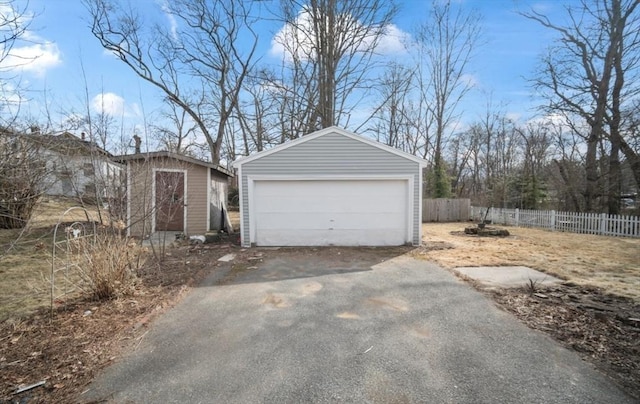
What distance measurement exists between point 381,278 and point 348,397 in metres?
3.44

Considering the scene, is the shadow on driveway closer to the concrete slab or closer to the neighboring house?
the concrete slab

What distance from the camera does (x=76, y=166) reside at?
5434mm

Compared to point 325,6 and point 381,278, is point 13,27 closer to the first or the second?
point 381,278

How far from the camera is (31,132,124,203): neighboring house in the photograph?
4.05 metres

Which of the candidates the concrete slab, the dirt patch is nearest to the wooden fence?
the dirt patch

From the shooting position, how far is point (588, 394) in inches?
93.4

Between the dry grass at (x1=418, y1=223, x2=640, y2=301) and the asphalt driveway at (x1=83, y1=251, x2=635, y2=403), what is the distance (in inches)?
97.7

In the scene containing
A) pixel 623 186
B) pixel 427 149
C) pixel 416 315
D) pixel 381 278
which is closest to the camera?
pixel 416 315

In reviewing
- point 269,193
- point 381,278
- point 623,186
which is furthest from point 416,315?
point 623,186

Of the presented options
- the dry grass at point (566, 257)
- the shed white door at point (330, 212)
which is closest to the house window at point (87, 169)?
the shed white door at point (330, 212)

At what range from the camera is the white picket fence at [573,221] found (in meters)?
11.1

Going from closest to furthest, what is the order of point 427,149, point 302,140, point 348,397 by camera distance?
point 348,397
point 302,140
point 427,149

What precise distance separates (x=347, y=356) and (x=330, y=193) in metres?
6.13

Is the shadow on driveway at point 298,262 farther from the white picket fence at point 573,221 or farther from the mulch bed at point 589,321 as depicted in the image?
the white picket fence at point 573,221
